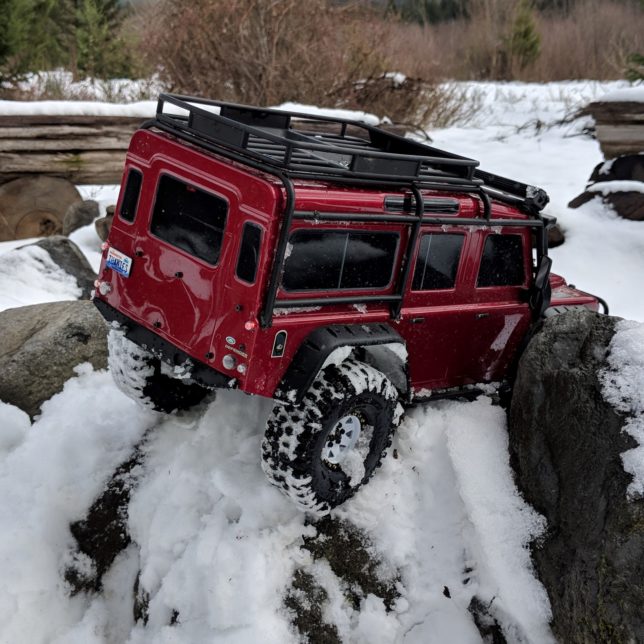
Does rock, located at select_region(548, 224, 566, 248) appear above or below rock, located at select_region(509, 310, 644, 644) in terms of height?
below

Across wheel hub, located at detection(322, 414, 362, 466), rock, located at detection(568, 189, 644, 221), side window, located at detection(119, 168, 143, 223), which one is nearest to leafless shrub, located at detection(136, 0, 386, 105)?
rock, located at detection(568, 189, 644, 221)

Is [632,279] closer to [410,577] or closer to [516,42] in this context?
[410,577]

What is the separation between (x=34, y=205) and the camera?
990 cm

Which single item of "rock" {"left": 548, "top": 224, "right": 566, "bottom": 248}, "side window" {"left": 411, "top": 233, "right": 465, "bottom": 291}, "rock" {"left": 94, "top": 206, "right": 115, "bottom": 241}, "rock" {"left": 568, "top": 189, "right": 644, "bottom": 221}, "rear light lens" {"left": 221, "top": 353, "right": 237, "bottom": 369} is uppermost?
"side window" {"left": 411, "top": 233, "right": 465, "bottom": 291}

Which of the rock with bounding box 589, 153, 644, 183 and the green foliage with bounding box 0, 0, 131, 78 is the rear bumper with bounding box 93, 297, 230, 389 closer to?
the rock with bounding box 589, 153, 644, 183

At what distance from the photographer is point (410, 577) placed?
4324mm

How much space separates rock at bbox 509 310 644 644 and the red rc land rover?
62 centimetres

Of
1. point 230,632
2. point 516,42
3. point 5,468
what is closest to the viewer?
point 230,632

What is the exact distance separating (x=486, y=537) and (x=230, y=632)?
62.7 inches

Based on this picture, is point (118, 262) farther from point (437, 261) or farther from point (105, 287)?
point (437, 261)

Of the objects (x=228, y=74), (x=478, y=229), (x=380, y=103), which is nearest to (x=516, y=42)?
(x=380, y=103)

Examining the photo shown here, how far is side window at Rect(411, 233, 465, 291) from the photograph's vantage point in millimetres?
4621

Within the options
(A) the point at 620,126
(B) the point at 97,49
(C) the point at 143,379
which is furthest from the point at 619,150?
(B) the point at 97,49

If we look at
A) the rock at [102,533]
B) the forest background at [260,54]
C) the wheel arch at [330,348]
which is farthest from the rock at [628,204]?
the rock at [102,533]
